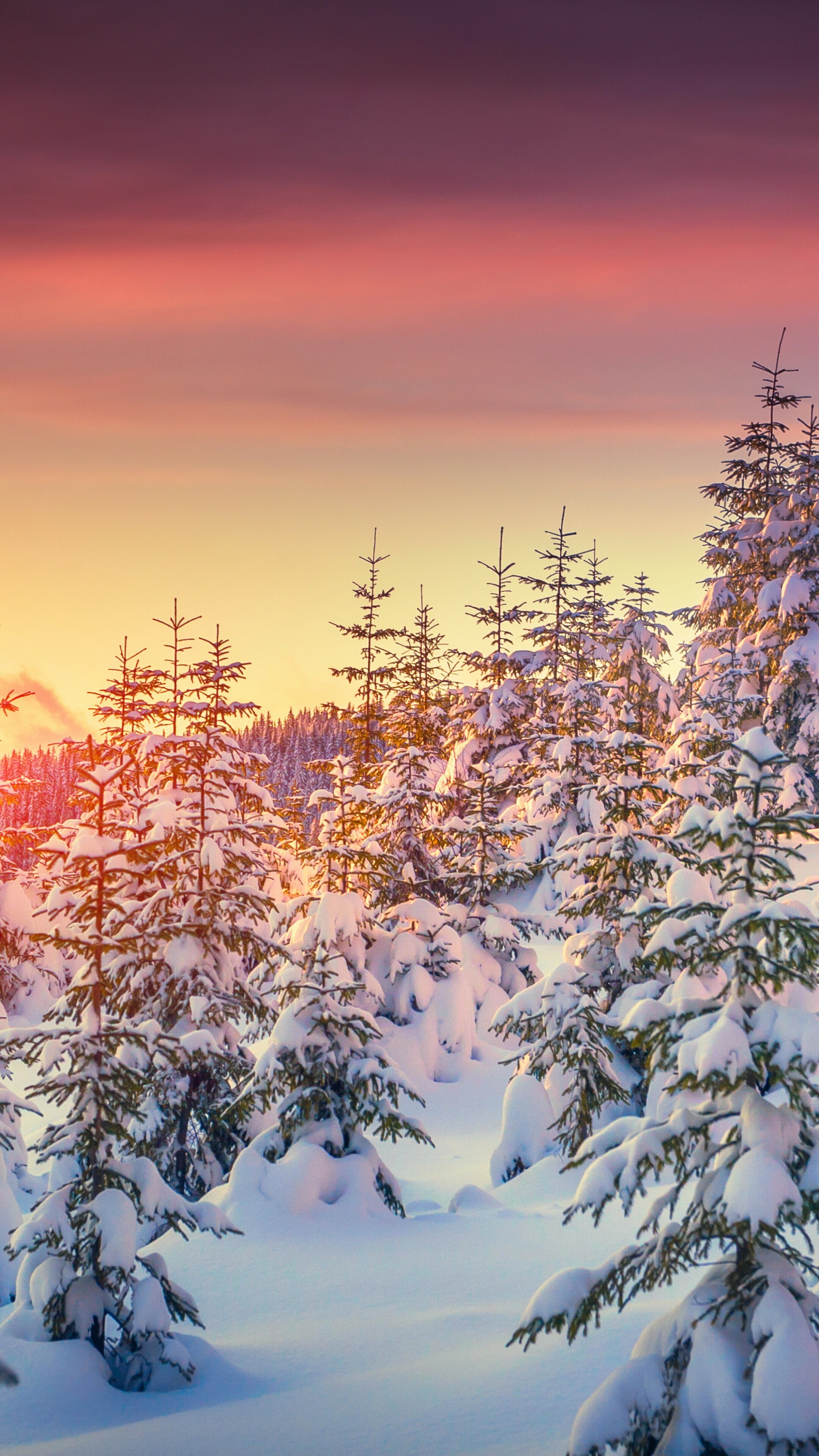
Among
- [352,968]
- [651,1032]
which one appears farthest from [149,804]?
[651,1032]

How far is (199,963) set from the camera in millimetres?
14664

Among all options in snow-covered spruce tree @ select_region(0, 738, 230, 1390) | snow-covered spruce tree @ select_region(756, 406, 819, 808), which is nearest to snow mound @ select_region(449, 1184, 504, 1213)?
snow-covered spruce tree @ select_region(0, 738, 230, 1390)

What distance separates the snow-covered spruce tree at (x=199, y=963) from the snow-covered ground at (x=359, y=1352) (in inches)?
88.4

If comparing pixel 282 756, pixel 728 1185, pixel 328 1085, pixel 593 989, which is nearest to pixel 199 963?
pixel 328 1085

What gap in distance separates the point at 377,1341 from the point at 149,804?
1026 centimetres

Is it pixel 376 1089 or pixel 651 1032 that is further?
pixel 376 1089

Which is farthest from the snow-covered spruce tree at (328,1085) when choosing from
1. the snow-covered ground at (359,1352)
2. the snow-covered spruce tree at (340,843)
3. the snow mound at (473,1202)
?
the snow-covered spruce tree at (340,843)

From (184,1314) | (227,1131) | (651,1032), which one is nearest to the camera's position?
(651,1032)

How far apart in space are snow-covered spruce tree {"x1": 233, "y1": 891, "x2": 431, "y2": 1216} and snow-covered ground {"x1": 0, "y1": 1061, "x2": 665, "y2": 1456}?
0.68m

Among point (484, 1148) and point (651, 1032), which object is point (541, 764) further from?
point (651, 1032)

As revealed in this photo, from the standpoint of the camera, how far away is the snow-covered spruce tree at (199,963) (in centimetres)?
1438

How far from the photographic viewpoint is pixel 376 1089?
1240 cm

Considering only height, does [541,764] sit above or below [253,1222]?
above

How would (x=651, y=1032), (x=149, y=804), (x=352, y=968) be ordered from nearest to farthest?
1. (x=651, y=1032)
2. (x=149, y=804)
3. (x=352, y=968)
